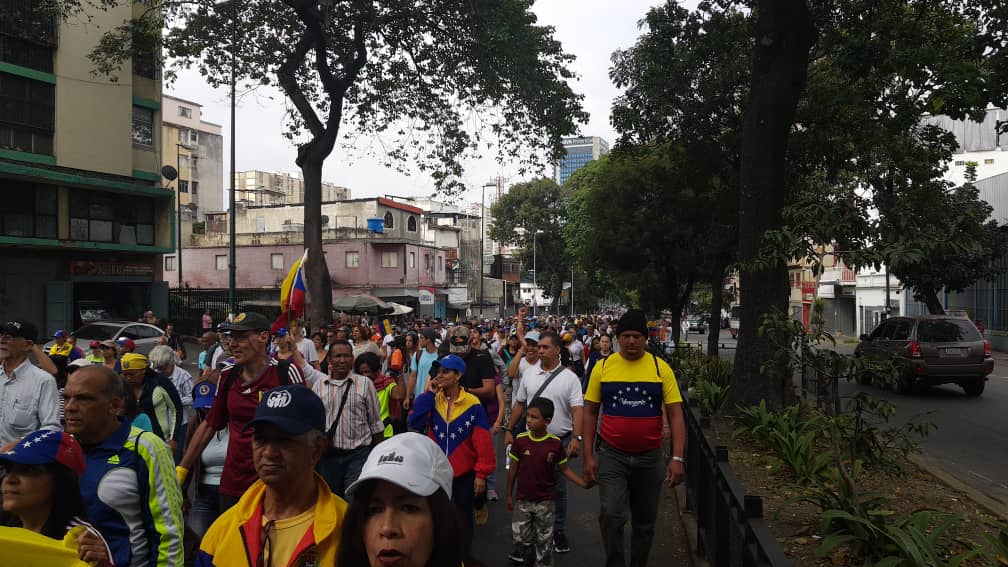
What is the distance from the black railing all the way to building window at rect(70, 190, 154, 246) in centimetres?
2534

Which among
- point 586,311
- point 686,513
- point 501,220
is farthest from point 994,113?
point 686,513

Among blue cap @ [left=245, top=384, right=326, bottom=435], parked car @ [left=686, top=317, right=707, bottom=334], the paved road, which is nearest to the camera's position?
blue cap @ [left=245, top=384, right=326, bottom=435]

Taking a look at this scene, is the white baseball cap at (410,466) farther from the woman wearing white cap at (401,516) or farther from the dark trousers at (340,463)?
the dark trousers at (340,463)

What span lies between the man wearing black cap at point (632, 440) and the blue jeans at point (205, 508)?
8.22ft

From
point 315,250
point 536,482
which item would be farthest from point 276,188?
point 536,482

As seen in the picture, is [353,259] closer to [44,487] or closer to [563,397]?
[563,397]

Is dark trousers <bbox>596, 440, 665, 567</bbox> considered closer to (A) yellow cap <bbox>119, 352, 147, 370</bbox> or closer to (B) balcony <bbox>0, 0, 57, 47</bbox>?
(A) yellow cap <bbox>119, 352, 147, 370</bbox>

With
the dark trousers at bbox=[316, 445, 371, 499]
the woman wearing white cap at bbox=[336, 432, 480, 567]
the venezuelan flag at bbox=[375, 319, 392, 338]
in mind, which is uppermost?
the woman wearing white cap at bbox=[336, 432, 480, 567]

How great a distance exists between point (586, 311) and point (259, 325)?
8240 centimetres

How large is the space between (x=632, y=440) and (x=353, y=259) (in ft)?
137

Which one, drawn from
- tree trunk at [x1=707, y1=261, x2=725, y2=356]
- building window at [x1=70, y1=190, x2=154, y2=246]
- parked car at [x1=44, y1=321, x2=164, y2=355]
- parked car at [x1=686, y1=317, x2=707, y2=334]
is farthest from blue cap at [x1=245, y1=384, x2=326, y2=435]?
parked car at [x1=686, y1=317, x2=707, y2=334]

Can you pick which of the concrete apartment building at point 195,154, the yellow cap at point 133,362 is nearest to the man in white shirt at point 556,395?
the yellow cap at point 133,362

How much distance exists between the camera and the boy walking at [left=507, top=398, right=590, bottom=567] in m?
5.36

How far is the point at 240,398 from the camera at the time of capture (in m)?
4.47
